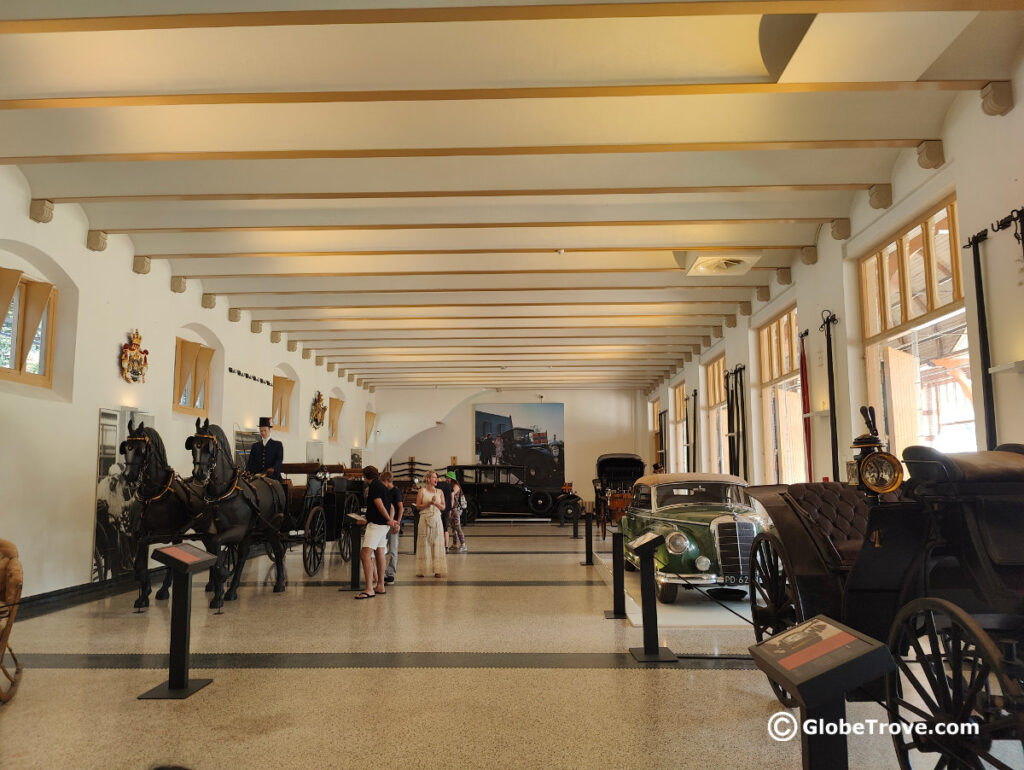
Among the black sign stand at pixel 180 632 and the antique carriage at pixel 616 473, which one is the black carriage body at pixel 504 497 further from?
the black sign stand at pixel 180 632

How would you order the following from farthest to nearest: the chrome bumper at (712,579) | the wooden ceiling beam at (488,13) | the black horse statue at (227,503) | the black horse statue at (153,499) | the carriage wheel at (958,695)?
the black horse statue at (227,503) → the black horse statue at (153,499) → the chrome bumper at (712,579) → the wooden ceiling beam at (488,13) → the carriage wheel at (958,695)

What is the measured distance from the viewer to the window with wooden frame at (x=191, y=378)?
11.7 m

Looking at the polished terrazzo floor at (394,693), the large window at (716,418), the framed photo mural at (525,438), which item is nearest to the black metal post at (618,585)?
the polished terrazzo floor at (394,693)

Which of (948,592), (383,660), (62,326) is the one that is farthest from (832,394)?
(62,326)

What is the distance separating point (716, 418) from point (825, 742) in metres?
15.1

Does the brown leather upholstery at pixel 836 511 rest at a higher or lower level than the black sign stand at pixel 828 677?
higher

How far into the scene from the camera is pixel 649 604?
5414 millimetres

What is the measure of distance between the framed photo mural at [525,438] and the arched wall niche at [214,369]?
13799 millimetres

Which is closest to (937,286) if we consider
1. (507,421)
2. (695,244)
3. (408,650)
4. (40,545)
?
(695,244)

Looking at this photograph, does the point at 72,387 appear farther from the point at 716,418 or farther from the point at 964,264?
the point at 716,418

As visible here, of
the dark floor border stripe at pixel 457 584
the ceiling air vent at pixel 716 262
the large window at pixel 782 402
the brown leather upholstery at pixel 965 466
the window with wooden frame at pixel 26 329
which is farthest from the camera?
the large window at pixel 782 402

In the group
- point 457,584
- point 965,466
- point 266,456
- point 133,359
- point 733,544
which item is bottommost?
point 457,584

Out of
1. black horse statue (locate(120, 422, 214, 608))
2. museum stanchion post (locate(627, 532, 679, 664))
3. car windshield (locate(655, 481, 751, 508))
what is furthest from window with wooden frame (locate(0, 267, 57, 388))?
car windshield (locate(655, 481, 751, 508))

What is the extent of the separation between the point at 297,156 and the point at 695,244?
5.29m
